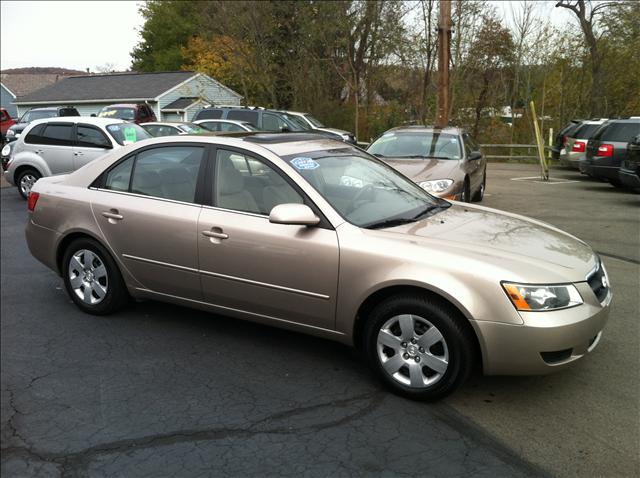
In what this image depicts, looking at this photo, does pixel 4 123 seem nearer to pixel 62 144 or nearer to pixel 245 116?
pixel 245 116

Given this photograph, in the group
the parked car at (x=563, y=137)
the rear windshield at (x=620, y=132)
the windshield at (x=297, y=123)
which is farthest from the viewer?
the windshield at (x=297, y=123)

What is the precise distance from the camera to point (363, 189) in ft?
14.6

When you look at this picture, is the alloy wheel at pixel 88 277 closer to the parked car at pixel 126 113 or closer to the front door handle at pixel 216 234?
the front door handle at pixel 216 234

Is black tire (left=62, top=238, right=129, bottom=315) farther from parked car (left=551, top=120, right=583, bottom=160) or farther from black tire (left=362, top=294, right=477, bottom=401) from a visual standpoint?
parked car (left=551, top=120, right=583, bottom=160)

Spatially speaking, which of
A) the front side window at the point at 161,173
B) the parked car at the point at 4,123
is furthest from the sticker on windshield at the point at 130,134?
the parked car at the point at 4,123

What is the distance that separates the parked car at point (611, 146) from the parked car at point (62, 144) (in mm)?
10216

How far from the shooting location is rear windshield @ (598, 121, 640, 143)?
1312cm

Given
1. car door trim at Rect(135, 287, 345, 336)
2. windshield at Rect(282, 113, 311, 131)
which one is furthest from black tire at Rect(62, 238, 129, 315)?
windshield at Rect(282, 113, 311, 131)

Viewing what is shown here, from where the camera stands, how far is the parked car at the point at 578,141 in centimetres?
1662

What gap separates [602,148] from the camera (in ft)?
43.9

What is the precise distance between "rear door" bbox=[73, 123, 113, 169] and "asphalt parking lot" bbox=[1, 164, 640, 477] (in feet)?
22.6

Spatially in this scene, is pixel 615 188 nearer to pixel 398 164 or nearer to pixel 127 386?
pixel 398 164

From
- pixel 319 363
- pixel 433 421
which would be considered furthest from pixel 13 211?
pixel 433 421

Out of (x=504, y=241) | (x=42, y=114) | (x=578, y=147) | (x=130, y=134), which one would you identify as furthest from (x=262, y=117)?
(x=504, y=241)
